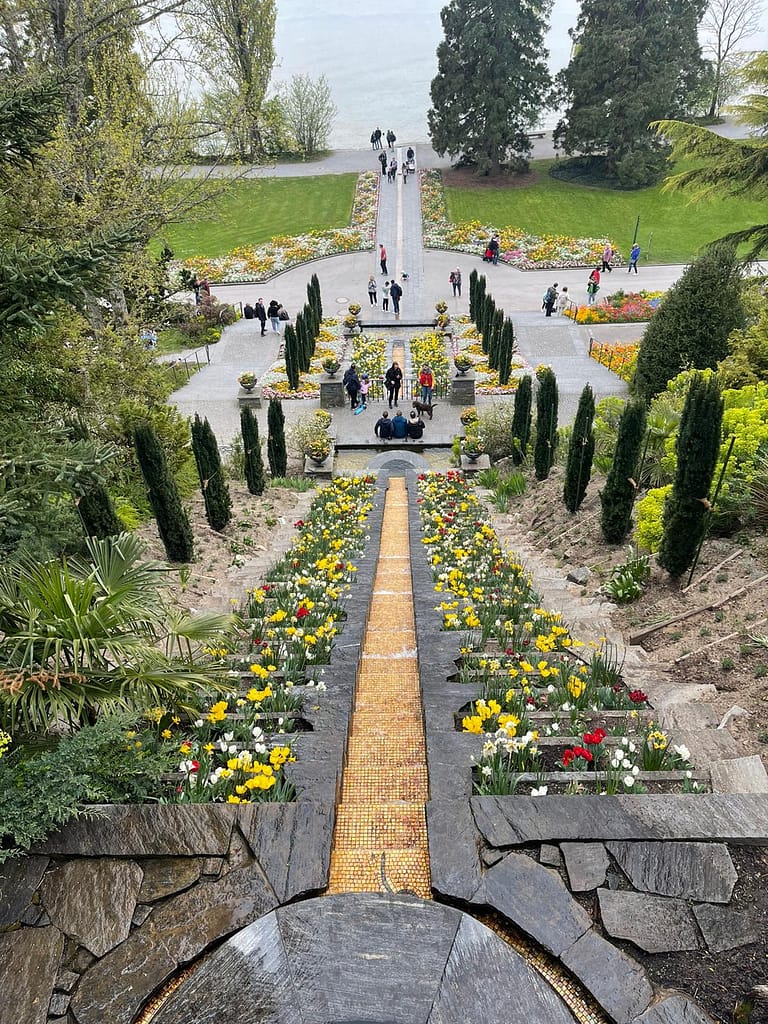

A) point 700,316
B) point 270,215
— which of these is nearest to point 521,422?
point 700,316

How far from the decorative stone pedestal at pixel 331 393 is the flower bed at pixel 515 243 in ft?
51.0

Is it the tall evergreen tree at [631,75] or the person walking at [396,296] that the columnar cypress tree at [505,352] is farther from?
the tall evergreen tree at [631,75]

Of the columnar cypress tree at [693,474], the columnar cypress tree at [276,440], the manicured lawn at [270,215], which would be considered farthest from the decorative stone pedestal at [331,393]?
the manicured lawn at [270,215]

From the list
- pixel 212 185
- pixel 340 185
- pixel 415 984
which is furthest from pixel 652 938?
pixel 340 185

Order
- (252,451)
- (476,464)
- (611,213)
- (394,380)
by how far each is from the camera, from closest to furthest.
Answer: (252,451), (476,464), (394,380), (611,213)

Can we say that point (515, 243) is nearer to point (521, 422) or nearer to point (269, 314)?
point (269, 314)

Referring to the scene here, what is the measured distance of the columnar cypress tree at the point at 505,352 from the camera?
62.0ft

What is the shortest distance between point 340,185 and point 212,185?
23488mm

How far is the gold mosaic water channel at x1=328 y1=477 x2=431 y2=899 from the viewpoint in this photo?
3.25 meters

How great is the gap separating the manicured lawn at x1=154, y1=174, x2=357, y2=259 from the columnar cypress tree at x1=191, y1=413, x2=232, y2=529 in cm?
2549

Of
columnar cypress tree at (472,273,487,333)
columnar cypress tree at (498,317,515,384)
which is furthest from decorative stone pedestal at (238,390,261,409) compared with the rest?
columnar cypress tree at (472,273,487,333)

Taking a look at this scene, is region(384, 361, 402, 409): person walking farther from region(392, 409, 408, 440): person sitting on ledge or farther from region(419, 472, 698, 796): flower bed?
region(419, 472, 698, 796): flower bed

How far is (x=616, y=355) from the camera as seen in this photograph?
66.3 ft

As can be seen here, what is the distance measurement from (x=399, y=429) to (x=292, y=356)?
4.96m
